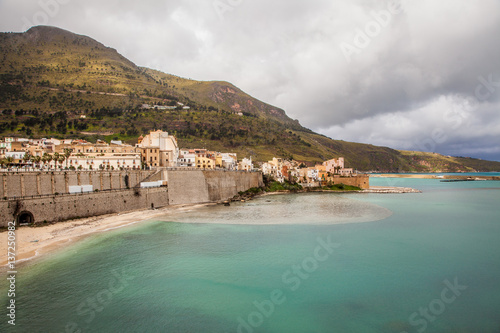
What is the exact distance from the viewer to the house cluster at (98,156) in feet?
124

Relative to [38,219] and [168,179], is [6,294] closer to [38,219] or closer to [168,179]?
[38,219]

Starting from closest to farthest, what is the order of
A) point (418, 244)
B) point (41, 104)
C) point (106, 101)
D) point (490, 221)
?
point (418, 244)
point (490, 221)
point (41, 104)
point (106, 101)

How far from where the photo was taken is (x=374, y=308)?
13.0 meters

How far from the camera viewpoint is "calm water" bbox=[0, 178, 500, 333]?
1205cm

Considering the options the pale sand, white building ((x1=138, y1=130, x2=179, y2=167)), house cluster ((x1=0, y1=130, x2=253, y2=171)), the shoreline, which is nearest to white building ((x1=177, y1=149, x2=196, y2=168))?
house cluster ((x1=0, y1=130, x2=253, y2=171))

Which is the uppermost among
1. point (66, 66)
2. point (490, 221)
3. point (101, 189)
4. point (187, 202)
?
point (66, 66)

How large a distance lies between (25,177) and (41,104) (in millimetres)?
82318

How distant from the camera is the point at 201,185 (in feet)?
144

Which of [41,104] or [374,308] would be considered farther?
[41,104]

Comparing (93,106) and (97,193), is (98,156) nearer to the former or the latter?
(97,193)

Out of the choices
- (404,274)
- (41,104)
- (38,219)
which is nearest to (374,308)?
(404,274)

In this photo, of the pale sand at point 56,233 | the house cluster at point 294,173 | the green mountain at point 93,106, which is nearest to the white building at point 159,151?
the pale sand at point 56,233

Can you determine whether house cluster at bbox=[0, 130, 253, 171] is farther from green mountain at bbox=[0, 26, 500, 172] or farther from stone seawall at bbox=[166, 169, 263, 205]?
green mountain at bbox=[0, 26, 500, 172]

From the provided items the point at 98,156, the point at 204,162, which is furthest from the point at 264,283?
the point at 204,162
